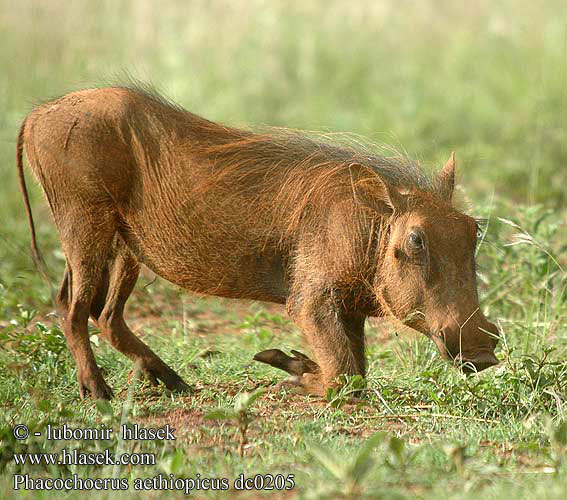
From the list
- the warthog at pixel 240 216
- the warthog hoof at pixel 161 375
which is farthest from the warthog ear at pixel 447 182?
the warthog hoof at pixel 161 375

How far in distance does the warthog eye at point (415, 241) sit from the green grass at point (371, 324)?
416 mm

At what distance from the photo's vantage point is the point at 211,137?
4.27 m

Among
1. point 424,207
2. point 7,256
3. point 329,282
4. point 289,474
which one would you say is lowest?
point 7,256

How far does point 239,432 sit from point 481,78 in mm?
7381

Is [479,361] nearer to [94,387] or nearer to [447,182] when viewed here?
[447,182]

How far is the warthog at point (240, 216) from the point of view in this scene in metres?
4.00

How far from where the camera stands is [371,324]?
179 inches

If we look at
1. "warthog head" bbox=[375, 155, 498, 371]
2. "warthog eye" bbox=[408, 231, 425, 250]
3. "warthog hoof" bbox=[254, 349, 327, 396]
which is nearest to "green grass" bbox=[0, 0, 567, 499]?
"warthog hoof" bbox=[254, 349, 327, 396]

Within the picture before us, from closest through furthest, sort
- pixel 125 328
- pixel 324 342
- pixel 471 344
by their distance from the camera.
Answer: pixel 471 344 → pixel 324 342 → pixel 125 328

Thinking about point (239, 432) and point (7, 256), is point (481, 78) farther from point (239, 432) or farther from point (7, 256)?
point (239, 432)

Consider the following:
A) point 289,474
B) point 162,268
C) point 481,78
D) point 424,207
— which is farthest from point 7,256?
point 481,78

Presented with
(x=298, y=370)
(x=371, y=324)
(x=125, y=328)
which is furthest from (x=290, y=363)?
(x=125, y=328)

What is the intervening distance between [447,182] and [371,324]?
740 millimetres

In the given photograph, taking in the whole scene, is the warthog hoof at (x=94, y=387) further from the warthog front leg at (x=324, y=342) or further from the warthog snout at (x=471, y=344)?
the warthog snout at (x=471, y=344)
